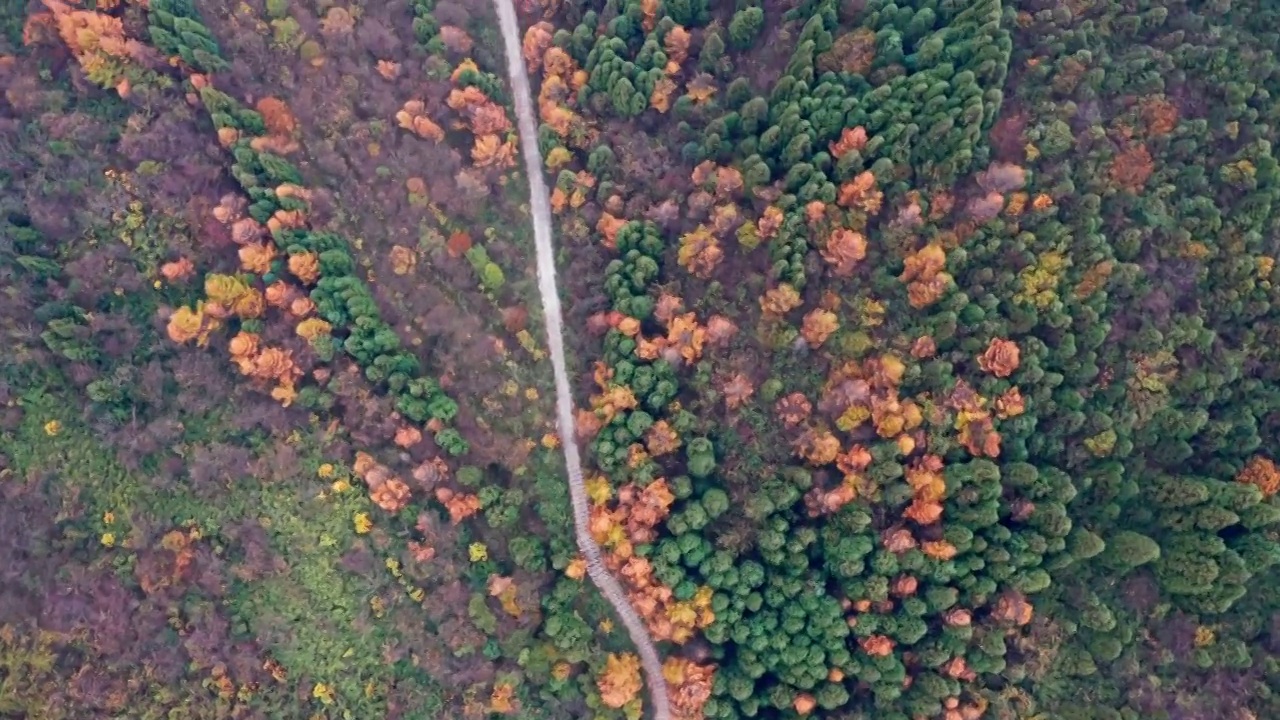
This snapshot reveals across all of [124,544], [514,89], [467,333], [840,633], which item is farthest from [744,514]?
[124,544]

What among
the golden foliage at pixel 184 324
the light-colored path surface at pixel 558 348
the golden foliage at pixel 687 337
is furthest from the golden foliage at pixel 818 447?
the golden foliage at pixel 184 324

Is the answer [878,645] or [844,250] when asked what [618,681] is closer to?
[878,645]

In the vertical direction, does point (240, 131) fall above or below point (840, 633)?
above

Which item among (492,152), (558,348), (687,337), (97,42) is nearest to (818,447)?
(687,337)

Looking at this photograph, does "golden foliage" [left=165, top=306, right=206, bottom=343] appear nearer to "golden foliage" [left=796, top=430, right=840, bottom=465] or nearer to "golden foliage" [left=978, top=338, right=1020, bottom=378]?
"golden foliage" [left=796, top=430, right=840, bottom=465]

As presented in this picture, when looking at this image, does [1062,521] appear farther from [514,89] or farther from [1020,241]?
[514,89]

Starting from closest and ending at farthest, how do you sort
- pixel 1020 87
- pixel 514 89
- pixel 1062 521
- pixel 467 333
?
1. pixel 1062 521
2. pixel 1020 87
3. pixel 467 333
4. pixel 514 89

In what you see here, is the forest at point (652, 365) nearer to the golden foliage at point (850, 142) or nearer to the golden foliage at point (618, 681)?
the golden foliage at point (618, 681)
